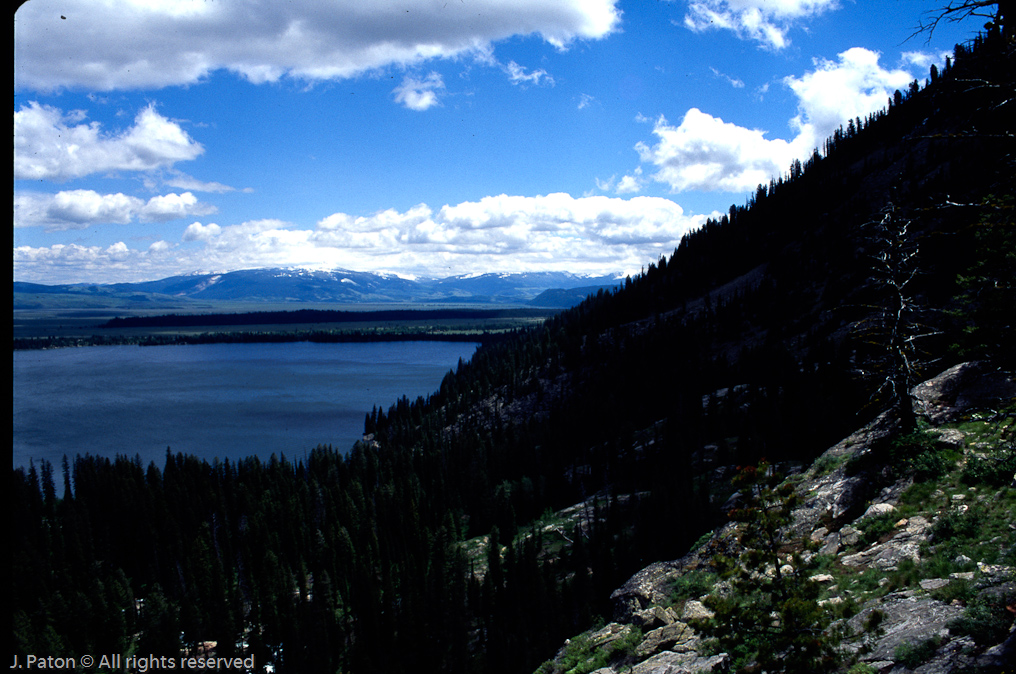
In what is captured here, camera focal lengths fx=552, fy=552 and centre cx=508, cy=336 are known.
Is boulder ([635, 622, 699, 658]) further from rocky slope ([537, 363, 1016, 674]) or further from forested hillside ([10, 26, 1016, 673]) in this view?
forested hillside ([10, 26, 1016, 673])

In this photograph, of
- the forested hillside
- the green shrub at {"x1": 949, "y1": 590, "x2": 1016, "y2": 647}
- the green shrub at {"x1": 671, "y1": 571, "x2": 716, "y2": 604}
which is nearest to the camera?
the green shrub at {"x1": 949, "y1": 590, "x2": 1016, "y2": 647}

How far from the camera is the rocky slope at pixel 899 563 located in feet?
46.1

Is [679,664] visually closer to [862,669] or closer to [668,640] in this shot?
[668,640]

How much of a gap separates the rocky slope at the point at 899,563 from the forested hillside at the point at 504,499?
17.9 ft

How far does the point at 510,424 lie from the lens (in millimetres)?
166625

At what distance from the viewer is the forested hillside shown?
80.4m

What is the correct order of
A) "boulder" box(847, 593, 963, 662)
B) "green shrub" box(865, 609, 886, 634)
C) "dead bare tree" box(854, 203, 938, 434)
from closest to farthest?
"boulder" box(847, 593, 963, 662), "green shrub" box(865, 609, 886, 634), "dead bare tree" box(854, 203, 938, 434)

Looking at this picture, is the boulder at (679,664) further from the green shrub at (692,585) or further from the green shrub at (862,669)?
the green shrub at (692,585)

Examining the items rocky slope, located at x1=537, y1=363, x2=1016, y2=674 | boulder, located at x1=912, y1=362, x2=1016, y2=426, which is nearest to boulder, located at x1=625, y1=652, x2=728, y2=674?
rocky slope, located at x1=537, y1=363, x2=1016, y2=674

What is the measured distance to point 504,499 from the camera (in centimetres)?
11662

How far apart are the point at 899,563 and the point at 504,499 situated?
334ft

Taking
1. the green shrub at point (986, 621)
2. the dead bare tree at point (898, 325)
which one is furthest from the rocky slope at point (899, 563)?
the dead bare tree at point (898, 325)

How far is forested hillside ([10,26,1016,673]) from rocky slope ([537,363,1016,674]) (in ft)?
17.9

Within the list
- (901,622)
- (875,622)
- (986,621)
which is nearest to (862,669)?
(875,622)
